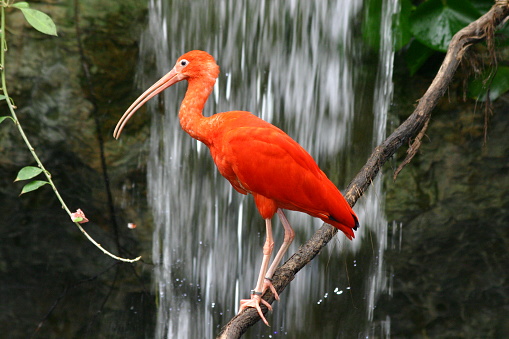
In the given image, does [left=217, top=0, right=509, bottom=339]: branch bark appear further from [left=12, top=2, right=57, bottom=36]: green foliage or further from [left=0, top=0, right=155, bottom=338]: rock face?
[left=0, top=0, right=155, bottom=338]: rock face

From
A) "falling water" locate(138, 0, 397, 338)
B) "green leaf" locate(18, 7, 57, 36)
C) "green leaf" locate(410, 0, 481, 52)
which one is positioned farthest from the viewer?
"falling water" locate(138, 0, 397, 338)

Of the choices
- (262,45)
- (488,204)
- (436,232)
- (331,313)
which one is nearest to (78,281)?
(331,313)

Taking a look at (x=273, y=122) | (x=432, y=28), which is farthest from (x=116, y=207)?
(x=432, y=28)

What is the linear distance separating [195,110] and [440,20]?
5.64ft

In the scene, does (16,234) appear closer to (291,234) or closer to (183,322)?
(183,322)

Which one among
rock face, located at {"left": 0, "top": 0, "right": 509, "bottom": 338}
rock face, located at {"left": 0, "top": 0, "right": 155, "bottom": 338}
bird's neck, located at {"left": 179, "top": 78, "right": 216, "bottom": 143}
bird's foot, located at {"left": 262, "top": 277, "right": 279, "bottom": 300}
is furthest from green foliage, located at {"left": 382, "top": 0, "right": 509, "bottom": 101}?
bird's foot, located at {"left": 262, "top": 277, "right": 279, "bottom": 300}

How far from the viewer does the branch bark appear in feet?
6.61

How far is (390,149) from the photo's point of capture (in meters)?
2.45

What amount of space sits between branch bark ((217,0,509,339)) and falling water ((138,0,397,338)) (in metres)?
0.90

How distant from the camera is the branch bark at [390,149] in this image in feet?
6.61

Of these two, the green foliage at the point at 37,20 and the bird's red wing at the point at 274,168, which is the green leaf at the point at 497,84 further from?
the green foliage at the point at 37,20

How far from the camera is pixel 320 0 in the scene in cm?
364

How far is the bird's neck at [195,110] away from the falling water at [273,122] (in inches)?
56.3

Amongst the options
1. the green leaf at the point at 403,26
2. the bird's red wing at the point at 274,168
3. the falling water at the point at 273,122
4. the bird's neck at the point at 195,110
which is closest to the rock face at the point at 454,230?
the falling water at the point at 273,122
